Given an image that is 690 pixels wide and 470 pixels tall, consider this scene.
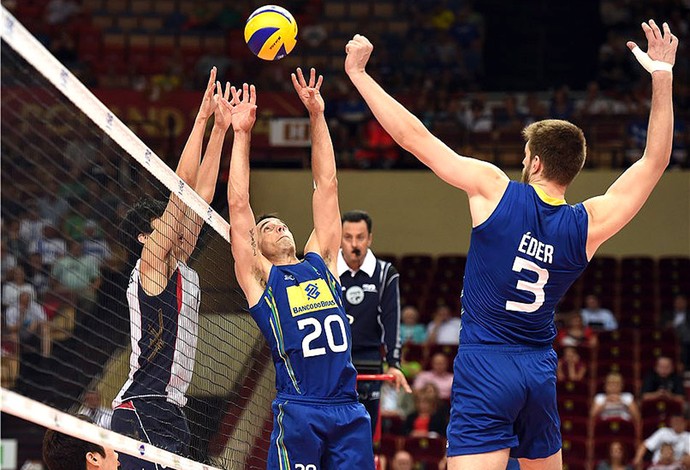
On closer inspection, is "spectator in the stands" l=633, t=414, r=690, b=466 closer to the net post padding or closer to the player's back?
the player's back

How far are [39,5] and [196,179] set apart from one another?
20.4 meters

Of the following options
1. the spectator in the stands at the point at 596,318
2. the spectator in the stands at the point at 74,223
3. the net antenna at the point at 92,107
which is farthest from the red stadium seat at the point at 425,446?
the net antenna at the point at 92,107

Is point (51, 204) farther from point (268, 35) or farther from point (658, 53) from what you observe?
point (658, 53)

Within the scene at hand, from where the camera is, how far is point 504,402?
5.53 metres

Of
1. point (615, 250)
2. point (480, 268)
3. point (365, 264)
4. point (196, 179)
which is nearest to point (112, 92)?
point (615, 250)

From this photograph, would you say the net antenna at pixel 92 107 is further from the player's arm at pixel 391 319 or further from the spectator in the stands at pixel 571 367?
the spectator in the stands at pixel 571 367

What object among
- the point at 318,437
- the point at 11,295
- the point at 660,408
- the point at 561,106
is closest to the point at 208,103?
the point at 318,437

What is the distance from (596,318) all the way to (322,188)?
41.5ft

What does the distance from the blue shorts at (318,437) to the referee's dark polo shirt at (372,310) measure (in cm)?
272

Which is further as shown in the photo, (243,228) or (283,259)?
(283,259)

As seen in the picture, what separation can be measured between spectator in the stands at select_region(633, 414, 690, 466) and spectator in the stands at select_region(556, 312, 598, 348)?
2.67 m

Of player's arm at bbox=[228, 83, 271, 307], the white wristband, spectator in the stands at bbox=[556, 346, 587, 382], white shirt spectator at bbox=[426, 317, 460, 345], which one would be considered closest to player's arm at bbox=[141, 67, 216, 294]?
player's arm at bbox=[228, 83, 271, 307]

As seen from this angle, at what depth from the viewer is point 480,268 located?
5.66 meters

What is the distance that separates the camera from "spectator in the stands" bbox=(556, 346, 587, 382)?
16531mm
